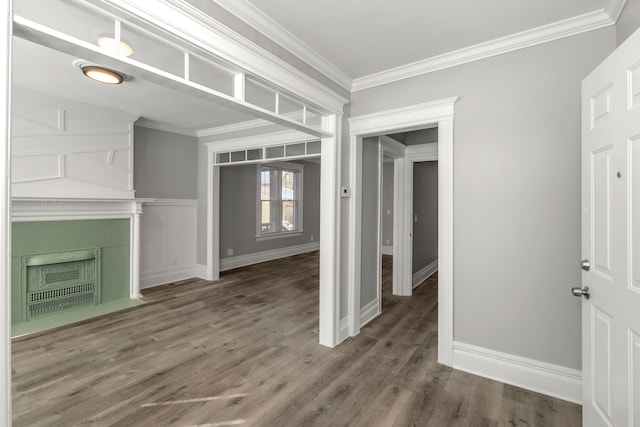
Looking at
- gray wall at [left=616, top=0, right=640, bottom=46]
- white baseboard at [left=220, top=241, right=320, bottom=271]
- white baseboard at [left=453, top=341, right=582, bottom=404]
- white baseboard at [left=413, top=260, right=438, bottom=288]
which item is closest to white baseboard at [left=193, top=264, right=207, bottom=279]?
white baseboard at [left=220, top=241, right=320, bottom=271]

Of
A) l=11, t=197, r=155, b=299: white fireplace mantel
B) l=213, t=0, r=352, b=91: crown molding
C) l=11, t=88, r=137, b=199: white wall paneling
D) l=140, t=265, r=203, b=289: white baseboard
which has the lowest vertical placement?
l=140, t=265, r=203, b=289: white baseboard

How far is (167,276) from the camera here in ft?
16.8

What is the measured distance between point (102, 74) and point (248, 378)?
2960mm

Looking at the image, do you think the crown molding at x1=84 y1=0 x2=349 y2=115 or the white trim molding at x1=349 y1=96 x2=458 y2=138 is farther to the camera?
the white trim molding at x1=349 y1=96 x2=458 y2=138

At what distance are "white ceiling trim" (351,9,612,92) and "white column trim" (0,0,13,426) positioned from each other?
8.37 feet

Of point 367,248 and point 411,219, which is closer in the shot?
point 367,248

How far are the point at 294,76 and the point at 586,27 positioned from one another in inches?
80.5

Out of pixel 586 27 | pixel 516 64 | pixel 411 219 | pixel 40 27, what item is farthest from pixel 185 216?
pixel 586 27

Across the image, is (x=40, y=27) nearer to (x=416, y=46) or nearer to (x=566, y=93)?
(x=416, y=46)

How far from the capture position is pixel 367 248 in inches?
138

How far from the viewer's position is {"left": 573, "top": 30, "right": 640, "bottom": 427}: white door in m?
1.30

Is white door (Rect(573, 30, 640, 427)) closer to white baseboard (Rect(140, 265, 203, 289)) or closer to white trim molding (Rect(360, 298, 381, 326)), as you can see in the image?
white trim molding (Rect(360, 298, 381, 326))

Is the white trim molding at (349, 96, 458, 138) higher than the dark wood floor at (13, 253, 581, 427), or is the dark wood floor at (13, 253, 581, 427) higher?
the white trim molding at (349, 96, 458, 138)

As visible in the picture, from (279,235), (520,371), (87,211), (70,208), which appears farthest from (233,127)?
(520,371)
